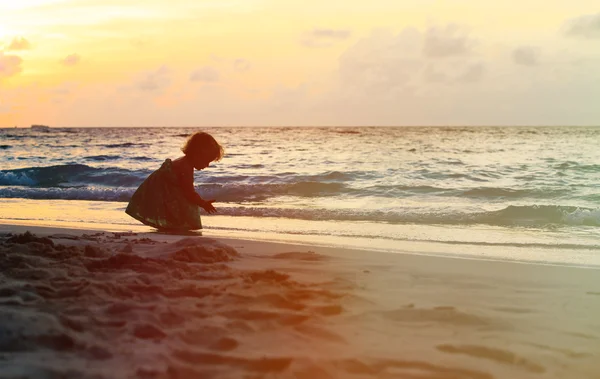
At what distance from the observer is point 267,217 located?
34.1ft

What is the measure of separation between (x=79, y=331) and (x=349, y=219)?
7262mm

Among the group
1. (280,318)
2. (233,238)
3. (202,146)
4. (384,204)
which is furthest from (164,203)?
(384,204)

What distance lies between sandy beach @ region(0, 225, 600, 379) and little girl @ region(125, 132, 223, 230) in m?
2.33

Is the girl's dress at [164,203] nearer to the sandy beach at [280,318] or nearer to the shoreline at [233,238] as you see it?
the shoreline at [233,238]

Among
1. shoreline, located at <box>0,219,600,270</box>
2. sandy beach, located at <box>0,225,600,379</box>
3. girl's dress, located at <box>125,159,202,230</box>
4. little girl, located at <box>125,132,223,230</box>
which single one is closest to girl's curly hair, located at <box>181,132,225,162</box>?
little girl, located at <box>125,132,223,230</box>

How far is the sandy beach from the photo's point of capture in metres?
2.90

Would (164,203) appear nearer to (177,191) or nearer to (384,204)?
(177,191)

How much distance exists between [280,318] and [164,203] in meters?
4.63

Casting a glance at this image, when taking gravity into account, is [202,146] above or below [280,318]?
above

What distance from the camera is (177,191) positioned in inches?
304

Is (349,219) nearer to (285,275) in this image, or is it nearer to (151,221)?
(151,221)

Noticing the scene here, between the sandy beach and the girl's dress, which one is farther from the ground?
the girl's dress

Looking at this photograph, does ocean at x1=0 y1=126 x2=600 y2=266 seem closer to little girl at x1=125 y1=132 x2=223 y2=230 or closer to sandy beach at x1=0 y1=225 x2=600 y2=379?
little girl at x1=125 y1=132 x2=223 y2=230

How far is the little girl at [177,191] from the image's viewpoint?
25.0 feet
